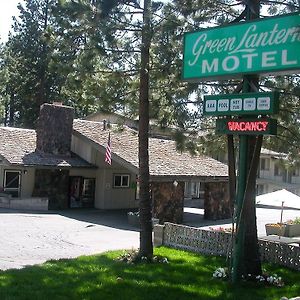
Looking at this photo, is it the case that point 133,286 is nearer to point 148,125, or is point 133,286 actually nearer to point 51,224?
point 148,125

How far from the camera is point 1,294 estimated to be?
8539mm

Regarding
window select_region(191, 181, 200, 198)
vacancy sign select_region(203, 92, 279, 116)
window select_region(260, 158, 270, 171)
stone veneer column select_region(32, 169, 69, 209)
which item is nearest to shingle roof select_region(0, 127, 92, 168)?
stone veneer column select_region(32, 169, 69, 209)

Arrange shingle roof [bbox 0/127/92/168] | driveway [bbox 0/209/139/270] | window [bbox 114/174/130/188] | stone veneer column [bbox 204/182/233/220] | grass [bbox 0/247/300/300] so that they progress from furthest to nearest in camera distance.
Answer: window [bbox 114/174/130/188] < stone veneer column [bbox 204/182/233/220] < shingle roof [bbox 0/127/92/168] < driveway [bbox 0/209/139/270] < grass [bbox 0/247/300/300]

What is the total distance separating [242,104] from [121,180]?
22402mm

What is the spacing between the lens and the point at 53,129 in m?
31.0

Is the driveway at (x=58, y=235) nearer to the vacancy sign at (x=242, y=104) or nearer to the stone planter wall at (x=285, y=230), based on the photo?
the stone planter wall at (x=285, y=230)

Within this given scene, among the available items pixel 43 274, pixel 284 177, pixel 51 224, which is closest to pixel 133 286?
pixel 43 274

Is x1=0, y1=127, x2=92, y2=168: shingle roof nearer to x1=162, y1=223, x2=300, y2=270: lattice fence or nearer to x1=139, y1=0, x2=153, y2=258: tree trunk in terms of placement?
x1=162, y1=223, x2=300, y2=270: lattice fence

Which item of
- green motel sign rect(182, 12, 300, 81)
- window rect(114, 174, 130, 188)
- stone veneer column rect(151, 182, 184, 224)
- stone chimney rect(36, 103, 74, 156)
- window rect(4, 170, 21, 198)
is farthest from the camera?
window rect(114, 174, 130, 188)

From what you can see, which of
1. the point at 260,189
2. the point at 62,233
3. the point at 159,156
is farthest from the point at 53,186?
the point at 260,189

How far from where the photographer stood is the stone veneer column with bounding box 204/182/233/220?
96.8ft

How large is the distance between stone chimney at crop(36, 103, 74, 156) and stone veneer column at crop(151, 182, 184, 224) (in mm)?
7880

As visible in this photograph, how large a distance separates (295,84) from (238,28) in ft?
8.95

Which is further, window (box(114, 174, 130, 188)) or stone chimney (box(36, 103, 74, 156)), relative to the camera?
window (box(114, 174, 130, 188))
